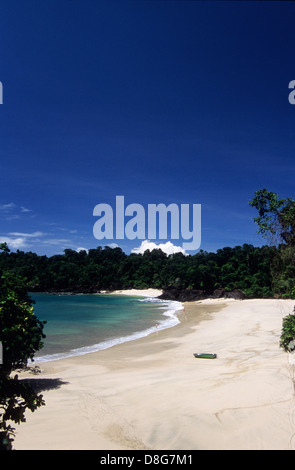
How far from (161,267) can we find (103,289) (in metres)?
27.5

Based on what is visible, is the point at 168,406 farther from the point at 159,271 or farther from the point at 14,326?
the point at 159,271

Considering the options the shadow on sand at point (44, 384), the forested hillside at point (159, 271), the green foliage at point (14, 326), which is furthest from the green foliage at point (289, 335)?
the shadow on sand at point (44, 384)

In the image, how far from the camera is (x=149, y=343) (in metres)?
24.3

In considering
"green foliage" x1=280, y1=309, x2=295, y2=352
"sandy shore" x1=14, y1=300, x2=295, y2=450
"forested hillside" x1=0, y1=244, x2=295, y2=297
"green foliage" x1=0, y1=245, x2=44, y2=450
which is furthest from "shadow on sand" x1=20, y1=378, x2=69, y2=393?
"green foliage" x1=280, y1=309, x2=295, y2=352

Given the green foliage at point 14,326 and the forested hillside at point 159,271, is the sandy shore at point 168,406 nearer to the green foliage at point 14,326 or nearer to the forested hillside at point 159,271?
the green foliage at point 14,326

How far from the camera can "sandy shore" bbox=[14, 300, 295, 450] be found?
291 inches

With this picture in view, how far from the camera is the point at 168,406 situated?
9.22 metres

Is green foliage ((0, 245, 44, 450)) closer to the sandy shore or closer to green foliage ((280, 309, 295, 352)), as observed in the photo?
the sandy shore

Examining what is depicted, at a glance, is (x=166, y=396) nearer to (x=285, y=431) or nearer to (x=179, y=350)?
(x=285, y=431)

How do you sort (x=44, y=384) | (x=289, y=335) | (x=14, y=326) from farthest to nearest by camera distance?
(x=44, y=384) → (x=289, y=335) → (x=14, y=326)

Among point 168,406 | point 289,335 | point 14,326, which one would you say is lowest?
point 168,406

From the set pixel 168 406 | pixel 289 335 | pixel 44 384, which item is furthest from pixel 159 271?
pixel 168 406

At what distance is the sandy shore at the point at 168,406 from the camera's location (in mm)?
7387
